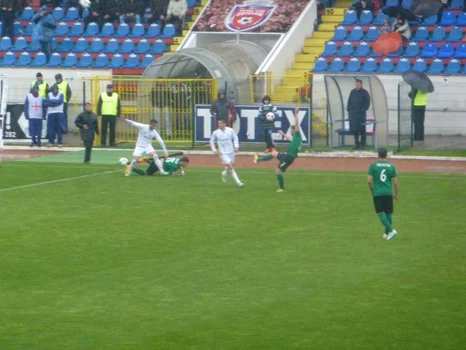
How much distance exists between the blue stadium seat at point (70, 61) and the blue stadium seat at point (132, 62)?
1.95 m

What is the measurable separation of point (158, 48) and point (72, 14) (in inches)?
200

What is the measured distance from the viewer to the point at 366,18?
1628 inches

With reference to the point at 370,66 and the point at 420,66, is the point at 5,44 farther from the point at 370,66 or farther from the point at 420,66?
the point at 420,66

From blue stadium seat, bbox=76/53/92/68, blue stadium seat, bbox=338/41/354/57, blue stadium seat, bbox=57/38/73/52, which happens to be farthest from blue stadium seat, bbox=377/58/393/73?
blue stadium seat, bbox=57/38/73/52

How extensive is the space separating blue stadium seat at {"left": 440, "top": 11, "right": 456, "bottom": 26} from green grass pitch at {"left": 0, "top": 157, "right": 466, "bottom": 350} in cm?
1307

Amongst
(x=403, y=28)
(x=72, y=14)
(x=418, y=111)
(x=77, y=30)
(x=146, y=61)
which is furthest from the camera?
(x=72, y=14)

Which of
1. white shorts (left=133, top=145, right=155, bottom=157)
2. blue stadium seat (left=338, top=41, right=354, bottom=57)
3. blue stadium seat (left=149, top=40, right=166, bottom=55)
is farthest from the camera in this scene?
blue stadium seat (left=149, top=40, right=166, bottom=55)

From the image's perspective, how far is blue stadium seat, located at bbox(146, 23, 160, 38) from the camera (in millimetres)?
43594

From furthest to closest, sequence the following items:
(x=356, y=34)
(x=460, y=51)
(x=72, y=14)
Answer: (x=72, y=14) → (x=356, y=34) → (x=460, y=51)

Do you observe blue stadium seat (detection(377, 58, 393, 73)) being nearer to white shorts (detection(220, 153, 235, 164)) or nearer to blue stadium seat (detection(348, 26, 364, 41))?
blue stadium seat (detection(348, 26, 364, 41))

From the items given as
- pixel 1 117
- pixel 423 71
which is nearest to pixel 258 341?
pixel 1 117

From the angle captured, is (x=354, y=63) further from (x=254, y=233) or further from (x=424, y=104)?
(x=254, y=233)

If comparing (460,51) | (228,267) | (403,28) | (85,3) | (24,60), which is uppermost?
(85,3)

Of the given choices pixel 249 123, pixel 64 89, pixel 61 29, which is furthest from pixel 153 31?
pixel 249 123
